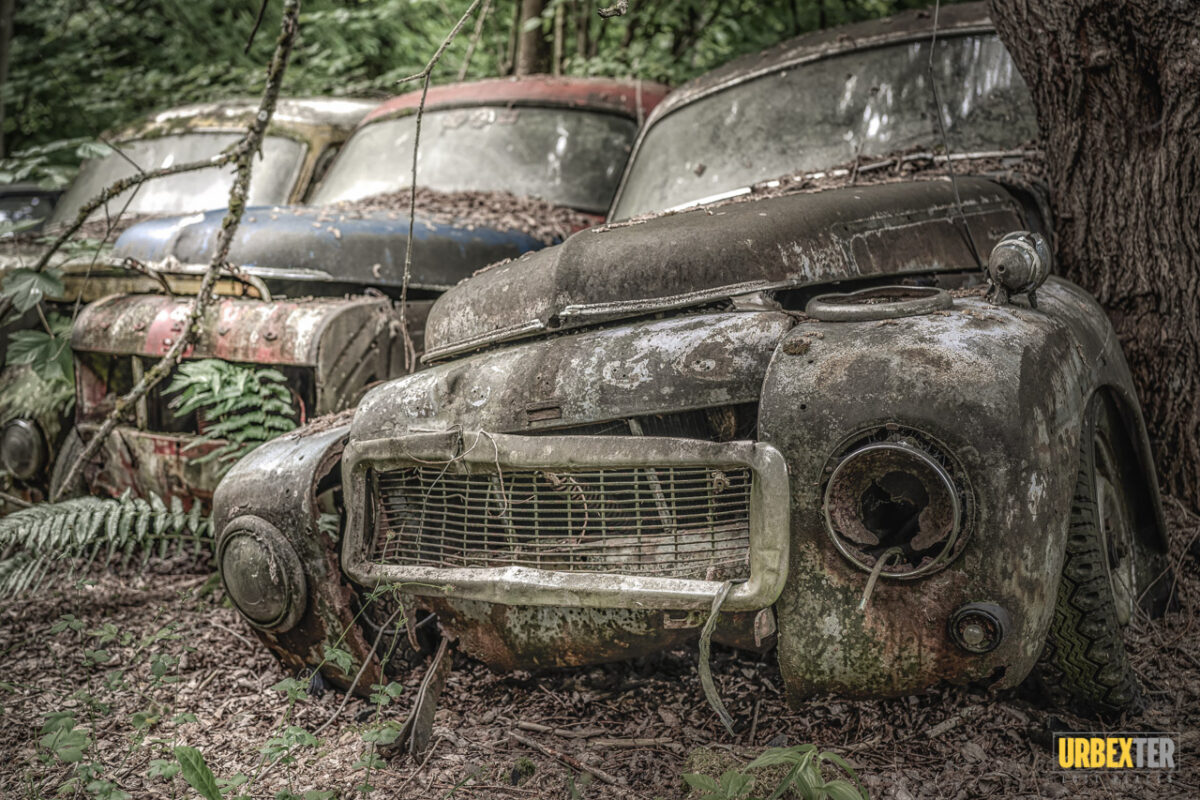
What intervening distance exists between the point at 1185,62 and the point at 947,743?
2.25 m

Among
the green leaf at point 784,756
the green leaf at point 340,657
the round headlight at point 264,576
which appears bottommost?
the green leaf at point 340,657

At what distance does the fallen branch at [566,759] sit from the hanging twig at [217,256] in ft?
7.06

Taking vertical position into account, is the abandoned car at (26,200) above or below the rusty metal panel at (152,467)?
above

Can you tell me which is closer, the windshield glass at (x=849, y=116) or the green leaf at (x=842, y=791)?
the green leaf at (x=842, y=791)

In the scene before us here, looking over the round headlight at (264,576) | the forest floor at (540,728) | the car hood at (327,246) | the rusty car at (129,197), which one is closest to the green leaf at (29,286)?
the rusty car at (129,197)

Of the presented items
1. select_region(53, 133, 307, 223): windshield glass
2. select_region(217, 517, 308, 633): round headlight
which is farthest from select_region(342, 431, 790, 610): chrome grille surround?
select_region(53, 133, 307, 223): windshield glass

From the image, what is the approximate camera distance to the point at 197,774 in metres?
2.09

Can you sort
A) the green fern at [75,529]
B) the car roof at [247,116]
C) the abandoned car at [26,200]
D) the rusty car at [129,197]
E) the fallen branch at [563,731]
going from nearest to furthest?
the fallen branch at [563,731]
the green fern at [75,529]
the rusty car at [129,197]
the car roof at [247,116]
the abandoned car at [26,200]

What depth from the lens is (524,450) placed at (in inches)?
89.9

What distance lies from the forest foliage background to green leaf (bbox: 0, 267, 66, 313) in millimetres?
5217

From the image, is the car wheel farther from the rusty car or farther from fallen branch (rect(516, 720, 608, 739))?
the rusty car

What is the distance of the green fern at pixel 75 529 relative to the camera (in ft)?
11.2

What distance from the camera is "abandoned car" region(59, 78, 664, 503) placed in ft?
12.2

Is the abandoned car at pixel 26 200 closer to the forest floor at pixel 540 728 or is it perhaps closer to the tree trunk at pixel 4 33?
the tree trunk at pixel 4 33
